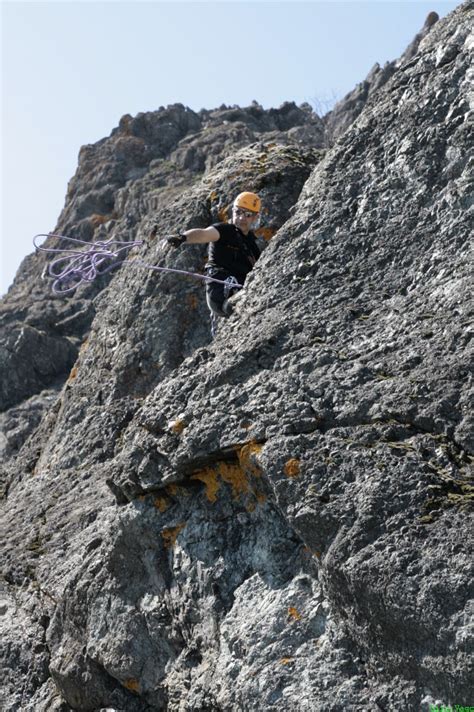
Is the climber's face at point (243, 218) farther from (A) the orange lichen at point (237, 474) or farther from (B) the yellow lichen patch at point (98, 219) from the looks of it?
(B) the yellow lichen patch at point (98, 219)

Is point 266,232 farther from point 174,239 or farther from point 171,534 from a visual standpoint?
point 171,534

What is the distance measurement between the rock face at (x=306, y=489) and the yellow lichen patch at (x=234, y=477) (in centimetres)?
2

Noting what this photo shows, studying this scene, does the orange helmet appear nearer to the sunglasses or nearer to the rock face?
the sunglasses

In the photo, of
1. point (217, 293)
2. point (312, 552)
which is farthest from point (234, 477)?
point (217, 293)

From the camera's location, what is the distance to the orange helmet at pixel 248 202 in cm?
1042

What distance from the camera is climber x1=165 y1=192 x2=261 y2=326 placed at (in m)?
9.91

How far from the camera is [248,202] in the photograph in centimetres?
1045

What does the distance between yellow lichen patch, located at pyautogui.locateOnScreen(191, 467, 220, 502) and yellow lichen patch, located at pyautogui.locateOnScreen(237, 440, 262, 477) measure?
1.48 feet

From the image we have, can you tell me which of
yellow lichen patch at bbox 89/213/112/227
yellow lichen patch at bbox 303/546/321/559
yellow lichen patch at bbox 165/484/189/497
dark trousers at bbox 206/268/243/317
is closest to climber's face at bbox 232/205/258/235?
dark trousers at bbox 206/268/243/317

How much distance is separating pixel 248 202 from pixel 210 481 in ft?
13.1

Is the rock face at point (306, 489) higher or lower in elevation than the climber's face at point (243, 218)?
lower

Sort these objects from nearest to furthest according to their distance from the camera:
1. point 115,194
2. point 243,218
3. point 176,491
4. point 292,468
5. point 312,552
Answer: point 312,552 → point 292,468 → point 176,491 → point 243,218 → point 115,194

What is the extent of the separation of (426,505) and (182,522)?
2498 millimetres

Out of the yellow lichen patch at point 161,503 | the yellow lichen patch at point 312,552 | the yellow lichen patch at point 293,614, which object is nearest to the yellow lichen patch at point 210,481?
the yellow lichen patch at point 161,503
